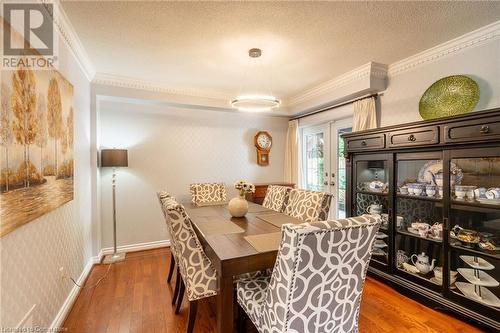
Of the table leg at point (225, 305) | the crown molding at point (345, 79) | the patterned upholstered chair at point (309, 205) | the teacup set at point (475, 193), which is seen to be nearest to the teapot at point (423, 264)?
the teacup set at point (475, 193)

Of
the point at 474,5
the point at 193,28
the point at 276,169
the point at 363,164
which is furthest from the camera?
the point at 276,169

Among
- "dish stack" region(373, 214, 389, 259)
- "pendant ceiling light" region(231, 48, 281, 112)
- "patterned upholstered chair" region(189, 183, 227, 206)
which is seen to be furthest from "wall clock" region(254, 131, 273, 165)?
"dish stack" region(373, 214, 389, 259)

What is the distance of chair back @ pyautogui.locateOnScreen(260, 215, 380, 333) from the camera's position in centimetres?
107

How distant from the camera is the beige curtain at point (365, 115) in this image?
301 centimetres

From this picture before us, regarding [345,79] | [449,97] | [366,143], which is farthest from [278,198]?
[449,97]

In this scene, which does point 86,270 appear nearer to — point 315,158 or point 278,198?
point 278,198

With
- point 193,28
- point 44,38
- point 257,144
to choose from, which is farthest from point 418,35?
point 44,38

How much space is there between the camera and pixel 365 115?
3.06m

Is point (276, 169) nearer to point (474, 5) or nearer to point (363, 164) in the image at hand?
point (363, 164)

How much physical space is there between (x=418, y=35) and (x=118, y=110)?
376 centimetres

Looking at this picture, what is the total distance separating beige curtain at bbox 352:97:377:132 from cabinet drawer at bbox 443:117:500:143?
1.06 meters

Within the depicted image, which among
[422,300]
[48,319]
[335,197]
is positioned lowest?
[422,300]

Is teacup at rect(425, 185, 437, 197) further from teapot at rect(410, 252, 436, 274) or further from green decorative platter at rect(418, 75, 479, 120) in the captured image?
green decorative platter at rect(418, 75, 479, 120)

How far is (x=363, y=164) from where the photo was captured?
2.82 meters
